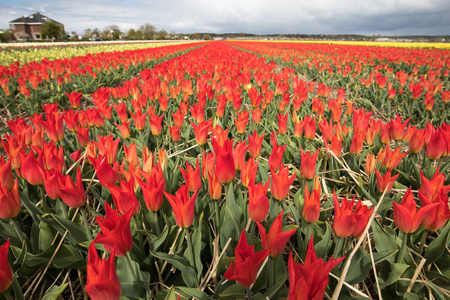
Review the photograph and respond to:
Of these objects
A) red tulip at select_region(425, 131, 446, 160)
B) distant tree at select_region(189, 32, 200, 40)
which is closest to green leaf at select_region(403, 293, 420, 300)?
red tulip at select_region(425, 131, 446, 160)

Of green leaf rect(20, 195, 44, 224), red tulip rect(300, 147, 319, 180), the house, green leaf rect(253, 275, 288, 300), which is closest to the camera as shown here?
green leaf rect(253, 275, 288, 300)

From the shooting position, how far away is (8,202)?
1.03 m

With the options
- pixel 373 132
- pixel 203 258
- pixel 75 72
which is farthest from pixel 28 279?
pixel 75 72

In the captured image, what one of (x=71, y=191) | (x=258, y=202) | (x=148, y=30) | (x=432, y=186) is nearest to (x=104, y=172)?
(x=71, y=191)

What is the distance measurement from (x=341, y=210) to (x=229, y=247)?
0.52 metres

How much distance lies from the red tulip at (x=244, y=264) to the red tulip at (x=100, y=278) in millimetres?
315

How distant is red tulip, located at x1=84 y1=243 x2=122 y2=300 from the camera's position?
0.66 m

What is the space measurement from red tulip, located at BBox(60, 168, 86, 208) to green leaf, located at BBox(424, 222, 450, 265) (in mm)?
1552

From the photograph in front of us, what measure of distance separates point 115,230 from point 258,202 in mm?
504

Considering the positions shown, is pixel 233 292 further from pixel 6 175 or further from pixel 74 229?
pixel 6 175

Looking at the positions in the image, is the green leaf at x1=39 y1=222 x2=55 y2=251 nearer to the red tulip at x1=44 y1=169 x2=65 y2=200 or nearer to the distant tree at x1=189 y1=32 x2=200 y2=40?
the red tulip at x1=44 y1=169 x2=65 y2=200

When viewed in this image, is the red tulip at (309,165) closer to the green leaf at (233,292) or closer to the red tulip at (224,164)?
→ the red tulip at (224,164)

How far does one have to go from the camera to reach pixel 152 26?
10000 centimetres

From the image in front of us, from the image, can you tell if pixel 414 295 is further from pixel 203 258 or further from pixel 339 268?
pixel 203 258
